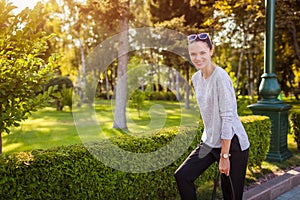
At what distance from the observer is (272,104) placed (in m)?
6.74

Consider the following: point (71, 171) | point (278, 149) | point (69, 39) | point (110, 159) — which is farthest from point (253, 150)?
point (69, 39)

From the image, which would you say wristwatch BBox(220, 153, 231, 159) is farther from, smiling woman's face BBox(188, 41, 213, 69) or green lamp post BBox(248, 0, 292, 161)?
green lamp post BBox(248, 0, 292, 161)

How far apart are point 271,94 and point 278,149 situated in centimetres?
109

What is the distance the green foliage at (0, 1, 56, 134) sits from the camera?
3.88 metres

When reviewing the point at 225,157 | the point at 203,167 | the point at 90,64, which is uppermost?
the point at 90,64

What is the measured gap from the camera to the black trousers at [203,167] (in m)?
3.02

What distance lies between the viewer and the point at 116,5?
11477mm

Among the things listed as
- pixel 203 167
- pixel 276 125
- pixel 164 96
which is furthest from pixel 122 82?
pixel 164 96

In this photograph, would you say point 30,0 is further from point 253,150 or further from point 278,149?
point 278,149

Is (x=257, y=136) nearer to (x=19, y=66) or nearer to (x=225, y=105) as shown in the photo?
(x=225, y=105)

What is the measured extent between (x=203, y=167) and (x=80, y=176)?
1.20m

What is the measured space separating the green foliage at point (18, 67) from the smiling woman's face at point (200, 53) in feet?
6.63

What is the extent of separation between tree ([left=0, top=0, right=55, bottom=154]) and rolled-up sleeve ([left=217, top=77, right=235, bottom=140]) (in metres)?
2.28

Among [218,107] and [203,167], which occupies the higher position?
[218,107]
